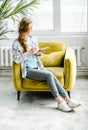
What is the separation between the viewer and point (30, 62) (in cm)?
388

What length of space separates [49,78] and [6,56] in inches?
69.5

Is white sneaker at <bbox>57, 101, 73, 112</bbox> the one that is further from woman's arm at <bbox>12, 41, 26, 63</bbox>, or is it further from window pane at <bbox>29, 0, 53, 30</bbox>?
window pane at <bbox>29, 0, 53, 30</bbox>

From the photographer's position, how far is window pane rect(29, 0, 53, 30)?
209 inches

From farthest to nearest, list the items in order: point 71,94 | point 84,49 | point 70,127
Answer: point 84,49 → point 71,94 → point 70,127

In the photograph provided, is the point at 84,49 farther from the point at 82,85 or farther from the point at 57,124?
the point at 57,124

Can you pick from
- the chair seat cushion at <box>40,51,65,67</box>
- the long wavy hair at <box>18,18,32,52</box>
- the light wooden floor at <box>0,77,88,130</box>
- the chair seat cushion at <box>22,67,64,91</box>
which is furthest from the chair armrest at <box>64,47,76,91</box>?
the long wavy hair at <box>18,18,32,52</box>

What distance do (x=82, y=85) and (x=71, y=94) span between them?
530 mm

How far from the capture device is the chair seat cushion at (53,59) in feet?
14.0

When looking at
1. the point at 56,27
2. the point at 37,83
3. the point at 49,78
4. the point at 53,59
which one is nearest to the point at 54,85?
the point at 49,78

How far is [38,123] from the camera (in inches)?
123

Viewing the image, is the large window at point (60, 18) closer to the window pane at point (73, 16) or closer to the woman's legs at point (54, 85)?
the window pane at point (73, 16)

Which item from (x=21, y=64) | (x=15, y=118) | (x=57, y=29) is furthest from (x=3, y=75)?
(x=15, y=118)

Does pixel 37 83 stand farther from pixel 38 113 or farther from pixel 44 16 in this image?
pixel 44 16

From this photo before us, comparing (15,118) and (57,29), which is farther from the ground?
(57,29)
